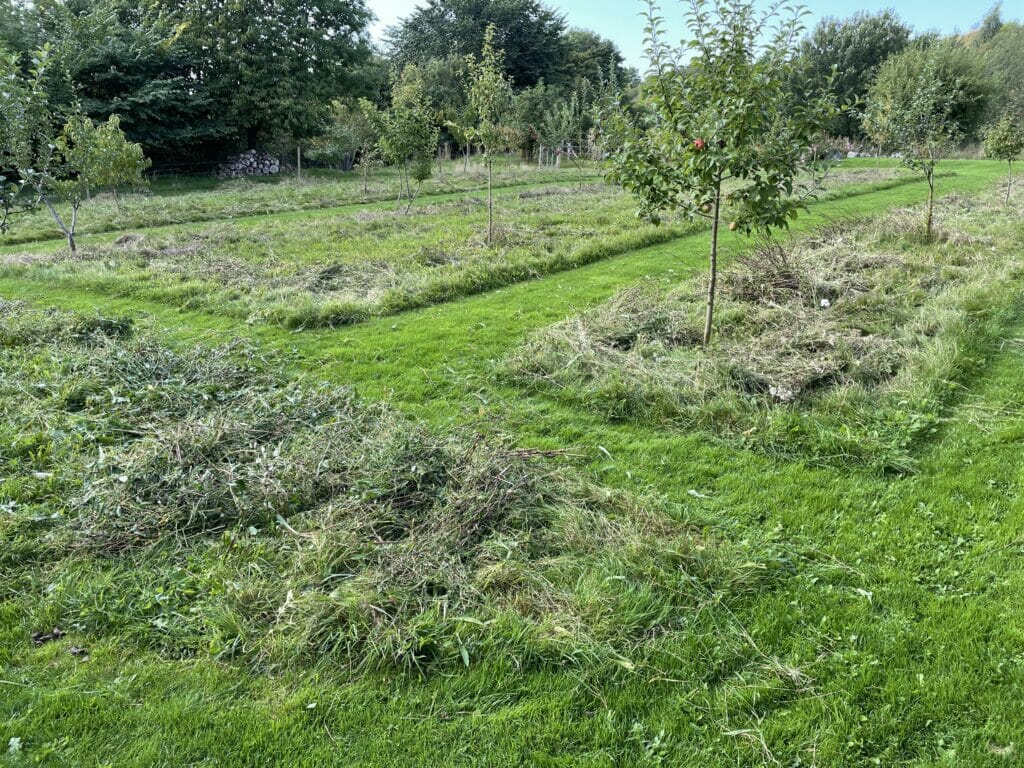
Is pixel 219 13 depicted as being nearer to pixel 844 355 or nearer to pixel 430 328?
pixel 430 328

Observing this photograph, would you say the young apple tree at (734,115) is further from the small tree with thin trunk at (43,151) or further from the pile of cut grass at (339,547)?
the small tree with thin trunk at (43,151)

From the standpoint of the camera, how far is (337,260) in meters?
12.5

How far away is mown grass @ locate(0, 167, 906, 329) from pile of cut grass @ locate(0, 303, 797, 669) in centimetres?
434

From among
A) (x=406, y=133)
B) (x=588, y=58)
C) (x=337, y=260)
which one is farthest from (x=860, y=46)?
(x=337, y=260)

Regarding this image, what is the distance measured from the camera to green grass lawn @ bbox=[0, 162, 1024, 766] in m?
2.68

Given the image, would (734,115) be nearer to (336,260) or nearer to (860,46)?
(336,260)

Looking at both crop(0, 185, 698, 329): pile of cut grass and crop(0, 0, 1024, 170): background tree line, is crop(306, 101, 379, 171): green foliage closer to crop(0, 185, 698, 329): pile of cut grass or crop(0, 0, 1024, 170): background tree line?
A: crop(0, 0, 1024, 170): background tree line

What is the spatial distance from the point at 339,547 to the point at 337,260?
9782 mm

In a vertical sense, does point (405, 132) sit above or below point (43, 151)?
above

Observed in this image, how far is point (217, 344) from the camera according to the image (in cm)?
792

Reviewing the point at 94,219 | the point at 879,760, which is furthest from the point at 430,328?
the point at 94,219

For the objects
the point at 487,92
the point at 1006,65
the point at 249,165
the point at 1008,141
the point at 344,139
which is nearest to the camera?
the point at 487,92

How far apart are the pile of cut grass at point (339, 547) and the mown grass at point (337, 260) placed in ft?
14.2

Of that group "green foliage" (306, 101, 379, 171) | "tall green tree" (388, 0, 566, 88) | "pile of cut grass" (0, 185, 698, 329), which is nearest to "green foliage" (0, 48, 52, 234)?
"pile of cut grass" (0, 185, 698, 329)
